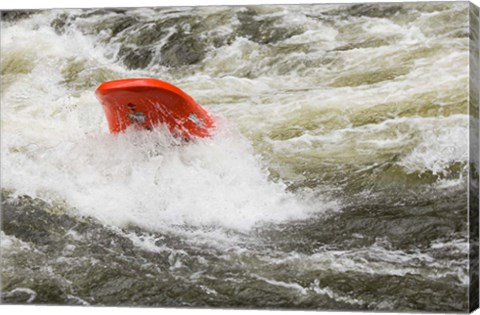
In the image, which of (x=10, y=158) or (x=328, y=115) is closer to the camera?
(x=328, y=115)

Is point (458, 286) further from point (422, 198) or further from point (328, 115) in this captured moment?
point (328, 115)

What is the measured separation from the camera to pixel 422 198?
5566mm

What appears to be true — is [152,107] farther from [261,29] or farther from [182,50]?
[261,29]

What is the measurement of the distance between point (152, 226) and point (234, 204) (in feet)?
1.49

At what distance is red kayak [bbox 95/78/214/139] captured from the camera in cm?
580

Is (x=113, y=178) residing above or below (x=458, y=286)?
above

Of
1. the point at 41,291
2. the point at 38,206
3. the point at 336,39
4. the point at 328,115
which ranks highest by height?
the point at 336,39

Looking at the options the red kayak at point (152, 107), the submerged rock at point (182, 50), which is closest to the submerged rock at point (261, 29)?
the submerged rock at point (182, 50)

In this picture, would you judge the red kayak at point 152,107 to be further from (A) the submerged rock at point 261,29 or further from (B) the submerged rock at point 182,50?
(A) the submerged rock at point 261,29

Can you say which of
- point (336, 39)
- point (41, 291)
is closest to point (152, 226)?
point (41, 291)

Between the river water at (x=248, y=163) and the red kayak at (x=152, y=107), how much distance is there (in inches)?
2.6

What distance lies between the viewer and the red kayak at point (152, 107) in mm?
5805

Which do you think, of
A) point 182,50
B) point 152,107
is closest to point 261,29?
point 182,50

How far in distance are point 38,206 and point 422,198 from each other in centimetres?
205
